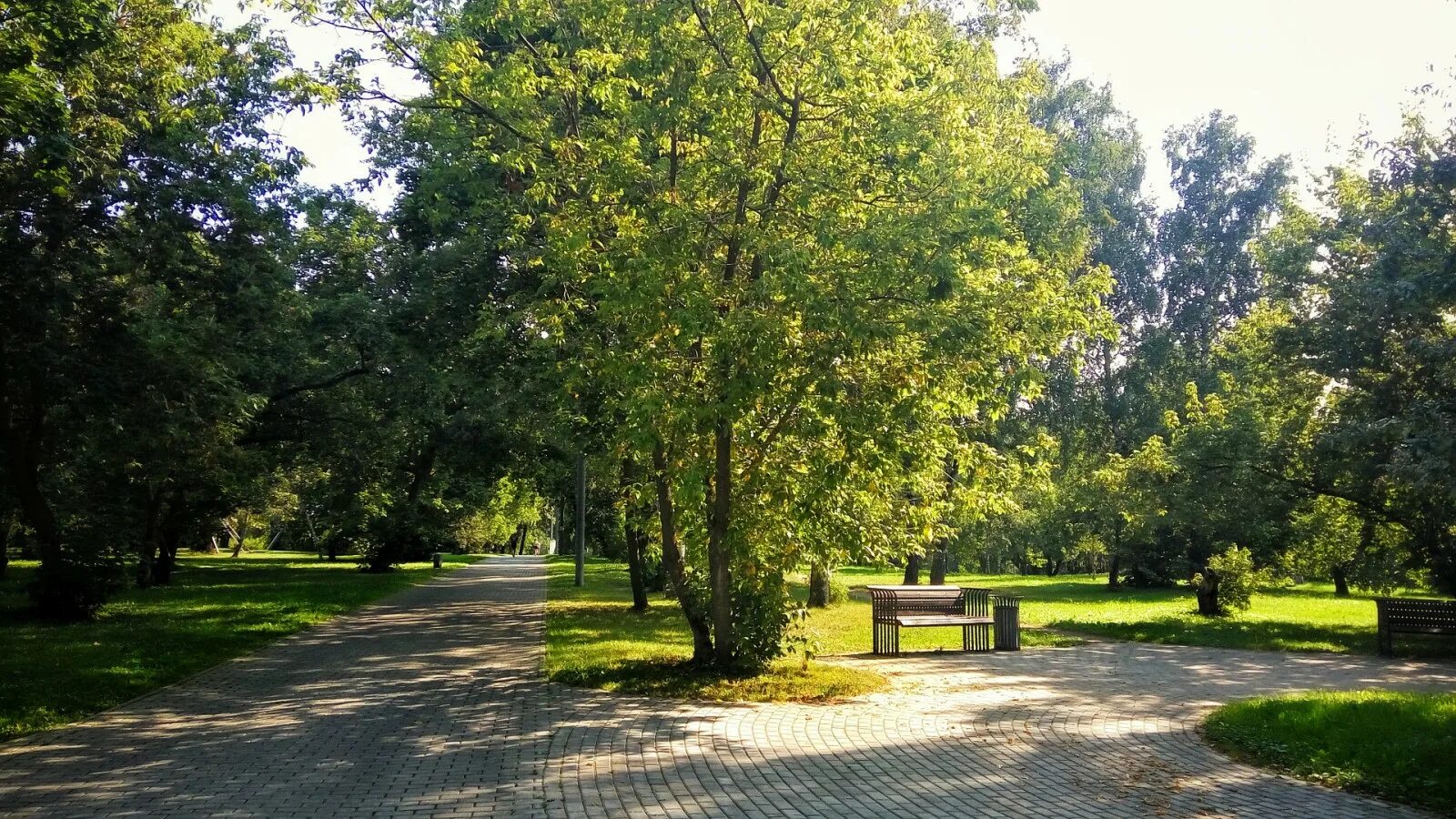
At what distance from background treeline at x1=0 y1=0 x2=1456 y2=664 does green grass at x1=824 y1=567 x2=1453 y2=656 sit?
1.51 meters

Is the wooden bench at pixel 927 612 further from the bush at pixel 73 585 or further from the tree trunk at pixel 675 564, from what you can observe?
the bush at pixel 73 585

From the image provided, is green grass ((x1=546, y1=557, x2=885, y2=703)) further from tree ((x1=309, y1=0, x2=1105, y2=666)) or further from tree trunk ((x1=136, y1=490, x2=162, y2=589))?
tree trunk ((x1=136, y1=490, x2=162, y2=589))

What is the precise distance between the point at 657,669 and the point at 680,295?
4422 mm

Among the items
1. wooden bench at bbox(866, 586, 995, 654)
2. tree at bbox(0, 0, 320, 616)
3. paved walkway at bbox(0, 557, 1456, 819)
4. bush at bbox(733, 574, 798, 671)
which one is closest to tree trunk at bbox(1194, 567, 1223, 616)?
wooden bench at bbox(866, 586, 995, 654)

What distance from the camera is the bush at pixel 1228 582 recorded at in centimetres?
2139

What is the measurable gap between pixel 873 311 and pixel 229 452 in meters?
14.9

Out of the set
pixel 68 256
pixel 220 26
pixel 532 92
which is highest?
pixel 220 26

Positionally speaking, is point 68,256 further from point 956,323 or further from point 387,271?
point 956,323

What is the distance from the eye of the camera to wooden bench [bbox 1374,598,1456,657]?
14.5 metres

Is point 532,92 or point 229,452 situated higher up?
point 532,92

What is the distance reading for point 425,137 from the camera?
1373cm

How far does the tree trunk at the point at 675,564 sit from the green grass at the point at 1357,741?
16.9 feet

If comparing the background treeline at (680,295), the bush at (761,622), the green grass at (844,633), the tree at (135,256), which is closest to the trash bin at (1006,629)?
the green grass at (844,633)

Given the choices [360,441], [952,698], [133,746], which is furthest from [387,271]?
[952,698]
